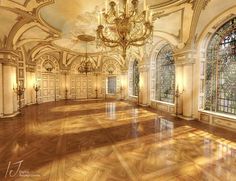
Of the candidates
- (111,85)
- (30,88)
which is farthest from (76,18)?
(111,85)

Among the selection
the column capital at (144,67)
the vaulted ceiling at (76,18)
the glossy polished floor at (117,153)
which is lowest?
the glossy polished floor at (117,153)

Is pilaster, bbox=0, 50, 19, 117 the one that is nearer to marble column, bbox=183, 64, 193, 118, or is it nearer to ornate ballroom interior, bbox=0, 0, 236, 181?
ornate ballroom interior, bbox=0, 0, 236, 181

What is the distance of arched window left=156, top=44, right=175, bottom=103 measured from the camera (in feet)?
32.6

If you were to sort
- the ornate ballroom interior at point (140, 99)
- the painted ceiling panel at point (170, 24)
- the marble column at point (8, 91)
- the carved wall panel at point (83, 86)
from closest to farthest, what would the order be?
the ornate ballroom interior at point (140, 99)
the painted ceiling panel at point (170, 24)
the marble column at point (8, 91)
the carved wall panel at point (83, 86)

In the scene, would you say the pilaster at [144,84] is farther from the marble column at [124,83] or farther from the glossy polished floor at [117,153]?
the glossy polished floor at [117,153]

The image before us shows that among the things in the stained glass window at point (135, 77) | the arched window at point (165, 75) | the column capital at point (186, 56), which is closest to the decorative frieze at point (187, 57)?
the column capital at point (186, 56)

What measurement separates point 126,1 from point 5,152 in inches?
195

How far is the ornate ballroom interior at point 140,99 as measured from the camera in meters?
3.42

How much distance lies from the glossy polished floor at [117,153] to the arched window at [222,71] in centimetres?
140

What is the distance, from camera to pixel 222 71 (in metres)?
6.78

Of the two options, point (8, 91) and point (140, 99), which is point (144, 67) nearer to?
point (140, 99)

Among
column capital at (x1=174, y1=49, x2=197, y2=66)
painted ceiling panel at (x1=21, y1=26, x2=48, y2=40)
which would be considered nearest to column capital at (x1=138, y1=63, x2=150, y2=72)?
column capital at (x1=174, y1=49, x2=197, y2=66)

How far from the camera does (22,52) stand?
38.6 feet

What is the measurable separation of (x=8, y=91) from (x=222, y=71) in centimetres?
1072
